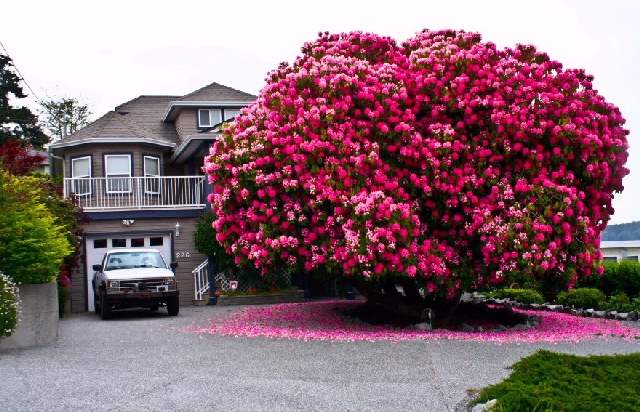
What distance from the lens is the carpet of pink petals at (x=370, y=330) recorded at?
13.6 m

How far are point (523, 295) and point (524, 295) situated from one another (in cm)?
5

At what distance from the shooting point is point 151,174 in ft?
93.1

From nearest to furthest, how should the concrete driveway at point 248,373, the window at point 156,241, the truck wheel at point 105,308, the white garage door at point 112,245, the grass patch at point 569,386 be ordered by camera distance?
the grass patch at point 569,386 → the concrete driveway at point 248,373 → the truck wheel at point 105,308 → the white garage door at point 112,245 → the window at point 156,241

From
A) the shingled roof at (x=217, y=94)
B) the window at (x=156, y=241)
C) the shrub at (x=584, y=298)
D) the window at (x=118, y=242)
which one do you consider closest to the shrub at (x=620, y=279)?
the shrub at (x=584, y=298)

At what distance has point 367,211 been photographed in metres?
13.2

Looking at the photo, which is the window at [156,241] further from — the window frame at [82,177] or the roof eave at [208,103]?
the roof eave at [208,103]

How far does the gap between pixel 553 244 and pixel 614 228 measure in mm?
32042

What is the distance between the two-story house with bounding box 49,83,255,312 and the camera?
83.8ft

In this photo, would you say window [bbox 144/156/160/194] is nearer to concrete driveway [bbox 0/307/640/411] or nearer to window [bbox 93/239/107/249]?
window [bbox 93/239/107/249]

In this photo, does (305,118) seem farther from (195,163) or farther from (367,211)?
(195,163)

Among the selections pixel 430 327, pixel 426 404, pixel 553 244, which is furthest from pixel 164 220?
pixel 426 404

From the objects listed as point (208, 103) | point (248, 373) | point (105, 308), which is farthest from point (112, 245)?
point (248, 373)

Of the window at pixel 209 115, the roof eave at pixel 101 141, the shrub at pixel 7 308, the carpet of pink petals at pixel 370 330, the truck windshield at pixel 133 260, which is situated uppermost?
the window at pixel 209 115

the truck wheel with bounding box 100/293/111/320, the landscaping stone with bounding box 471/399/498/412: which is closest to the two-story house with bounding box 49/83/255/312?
the truck wheel with bounding box 100/293/111/320
